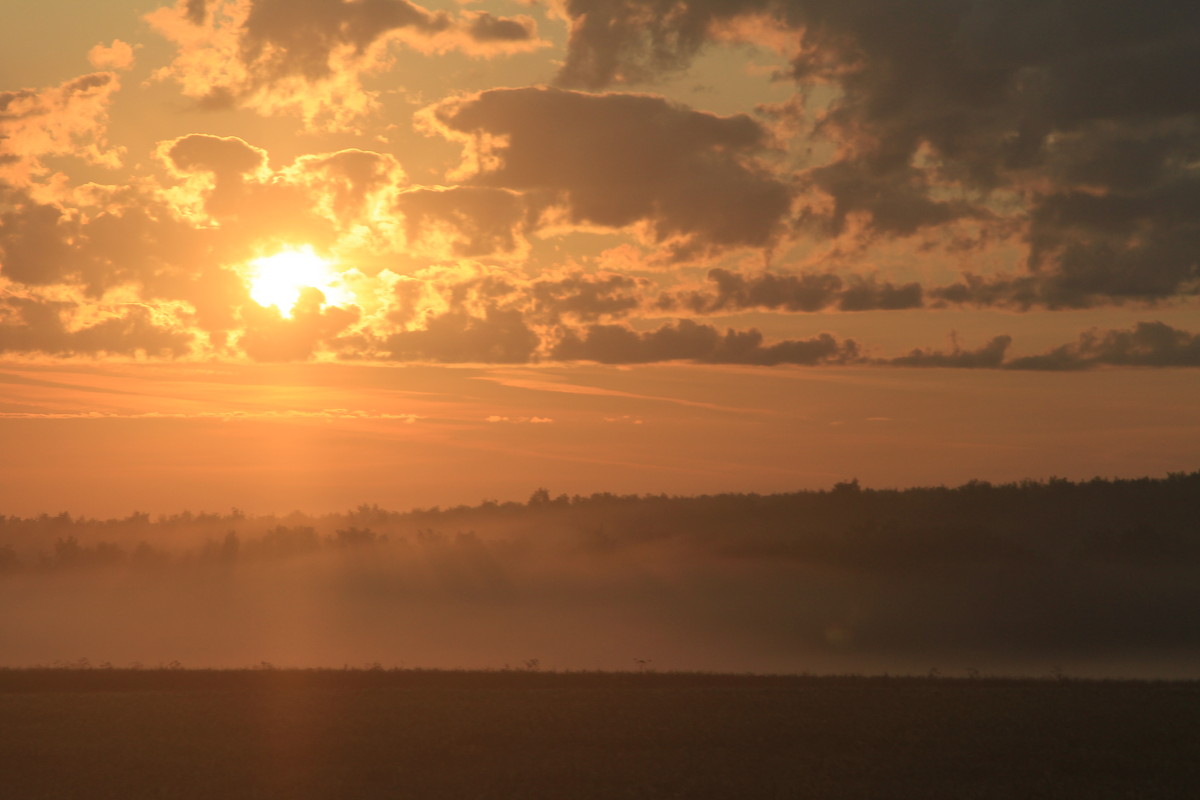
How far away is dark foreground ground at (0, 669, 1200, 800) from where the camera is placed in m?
19.2

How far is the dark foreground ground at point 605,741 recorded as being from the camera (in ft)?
62.9

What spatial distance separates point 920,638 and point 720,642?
82.4 ft

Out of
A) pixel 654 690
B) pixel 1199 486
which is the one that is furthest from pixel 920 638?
pixel 654 690

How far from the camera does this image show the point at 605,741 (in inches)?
840

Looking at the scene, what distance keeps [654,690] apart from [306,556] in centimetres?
17546

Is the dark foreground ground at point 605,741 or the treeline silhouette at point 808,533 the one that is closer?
the dark foreground ground at point 605,741

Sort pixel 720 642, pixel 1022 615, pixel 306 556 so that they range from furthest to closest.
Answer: pixel 306 556, pixel 1022 615, pixel 720 642

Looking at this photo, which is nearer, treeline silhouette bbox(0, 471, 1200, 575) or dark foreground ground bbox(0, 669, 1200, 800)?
dark foreground ground bbox(0, 669, 1200, 800)

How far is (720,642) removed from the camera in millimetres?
125500

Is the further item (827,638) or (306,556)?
(306,556)

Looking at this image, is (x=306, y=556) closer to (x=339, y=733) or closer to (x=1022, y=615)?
(x=1022, y=615)

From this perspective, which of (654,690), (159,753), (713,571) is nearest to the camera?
(159,753)

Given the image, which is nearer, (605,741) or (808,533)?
(605,741)

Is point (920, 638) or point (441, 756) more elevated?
point (441, 756)
